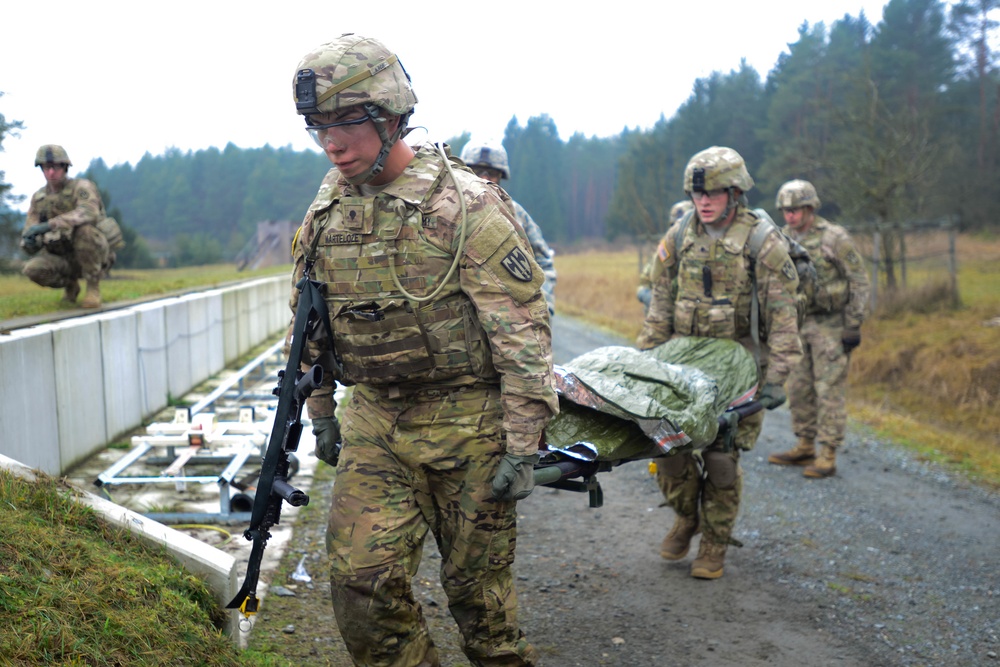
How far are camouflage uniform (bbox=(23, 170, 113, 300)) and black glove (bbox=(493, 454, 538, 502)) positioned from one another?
774cm

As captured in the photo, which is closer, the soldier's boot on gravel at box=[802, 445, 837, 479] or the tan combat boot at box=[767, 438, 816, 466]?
the soldier's boot on gravel at box=[802, 445, 837, 479]

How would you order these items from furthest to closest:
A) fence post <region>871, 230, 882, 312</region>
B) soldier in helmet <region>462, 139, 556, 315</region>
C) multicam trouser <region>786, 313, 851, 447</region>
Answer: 1. fence post <region>871, 230, 882, 312</region>
2. multicam trouser <region>786, 313, 851, 447</region>
3. soldier in helmet <region>462, 139, 556, 315</region>

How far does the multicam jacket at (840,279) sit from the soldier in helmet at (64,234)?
700 cm

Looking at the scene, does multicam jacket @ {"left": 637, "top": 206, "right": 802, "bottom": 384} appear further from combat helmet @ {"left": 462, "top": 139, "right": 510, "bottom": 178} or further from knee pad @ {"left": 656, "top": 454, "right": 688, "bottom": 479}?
combat helmet @ {"left": 462, "top": 139, "right": 510, "bottom": 178}

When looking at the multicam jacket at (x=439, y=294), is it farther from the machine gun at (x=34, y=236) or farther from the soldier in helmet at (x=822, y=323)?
the machine gun at (x=34, y=236)

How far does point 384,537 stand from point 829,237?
20.8 feet

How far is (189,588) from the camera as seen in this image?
3.56 meters

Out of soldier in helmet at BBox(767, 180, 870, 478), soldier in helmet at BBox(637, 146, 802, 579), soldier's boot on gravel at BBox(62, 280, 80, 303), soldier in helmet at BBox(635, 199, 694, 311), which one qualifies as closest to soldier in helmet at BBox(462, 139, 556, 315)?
soldier in helmet at BBox(635, 199, 694, 311)

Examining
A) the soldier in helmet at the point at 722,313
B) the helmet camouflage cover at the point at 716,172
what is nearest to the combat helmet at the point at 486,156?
the soldier in helmet at the point at 722,313

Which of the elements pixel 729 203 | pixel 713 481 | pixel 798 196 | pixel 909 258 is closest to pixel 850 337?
pixel 798 196

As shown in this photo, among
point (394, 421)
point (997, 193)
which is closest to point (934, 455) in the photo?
point (394, 421)

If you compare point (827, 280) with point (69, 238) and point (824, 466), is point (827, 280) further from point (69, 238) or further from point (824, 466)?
point (69, 238)

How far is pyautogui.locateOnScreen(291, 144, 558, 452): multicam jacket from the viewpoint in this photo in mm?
3066

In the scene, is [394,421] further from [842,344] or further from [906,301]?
[906,301]
